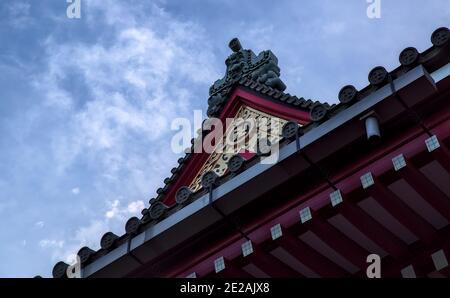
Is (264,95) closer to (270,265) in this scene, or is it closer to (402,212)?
(270,265)

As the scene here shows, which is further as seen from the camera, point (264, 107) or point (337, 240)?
point (264, 107)

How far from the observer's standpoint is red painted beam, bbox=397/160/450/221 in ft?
31.5

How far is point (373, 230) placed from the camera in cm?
999

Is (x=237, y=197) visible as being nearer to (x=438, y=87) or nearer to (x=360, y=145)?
(x=360, y=145)

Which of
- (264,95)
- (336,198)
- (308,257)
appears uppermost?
(264,95)

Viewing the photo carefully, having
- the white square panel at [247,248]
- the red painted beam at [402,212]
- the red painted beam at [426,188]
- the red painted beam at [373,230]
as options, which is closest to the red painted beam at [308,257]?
the white square panel at [247,248]

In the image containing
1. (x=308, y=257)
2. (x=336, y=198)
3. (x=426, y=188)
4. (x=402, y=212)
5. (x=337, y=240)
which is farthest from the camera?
(x=308, y=257)

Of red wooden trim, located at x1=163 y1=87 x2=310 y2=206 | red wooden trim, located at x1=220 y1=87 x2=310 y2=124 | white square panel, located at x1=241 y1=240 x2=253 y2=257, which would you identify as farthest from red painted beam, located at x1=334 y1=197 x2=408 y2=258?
red wooden trim, located at x1=163 y1=87 x2=310 y2=206

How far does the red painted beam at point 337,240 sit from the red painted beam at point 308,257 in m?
0.25

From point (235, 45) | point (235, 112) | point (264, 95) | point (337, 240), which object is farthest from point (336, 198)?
point (235, 45)

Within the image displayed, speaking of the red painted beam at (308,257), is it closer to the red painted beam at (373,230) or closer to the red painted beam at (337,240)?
the red painted beam at (337,240)

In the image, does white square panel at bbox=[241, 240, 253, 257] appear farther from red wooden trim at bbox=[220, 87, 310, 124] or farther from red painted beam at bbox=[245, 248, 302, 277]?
red wooden trim at bbox=[220, 87, 310, 124]

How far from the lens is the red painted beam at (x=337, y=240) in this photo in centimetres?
1012

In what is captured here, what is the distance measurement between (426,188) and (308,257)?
1.75 m
